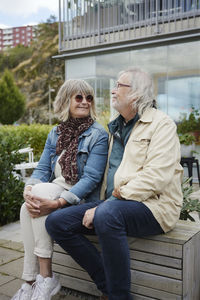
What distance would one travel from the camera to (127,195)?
79.7 inches

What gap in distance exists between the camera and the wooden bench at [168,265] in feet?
6.39

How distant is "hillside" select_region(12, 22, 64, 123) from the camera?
33875 mm

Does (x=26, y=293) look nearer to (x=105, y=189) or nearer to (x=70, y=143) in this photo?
(x=105, y=189)

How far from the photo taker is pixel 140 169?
2.14 m

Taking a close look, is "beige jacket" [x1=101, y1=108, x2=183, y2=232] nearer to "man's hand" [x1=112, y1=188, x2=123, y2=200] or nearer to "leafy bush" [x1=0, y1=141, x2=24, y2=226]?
"man's hand" [x1=112, y1=188, x2=123, y2=200]

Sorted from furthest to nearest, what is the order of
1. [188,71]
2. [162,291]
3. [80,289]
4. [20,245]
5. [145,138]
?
[188,71] → [20,245] → [80,289] → [145,138] → [162,291]

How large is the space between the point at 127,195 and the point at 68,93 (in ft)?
3.31

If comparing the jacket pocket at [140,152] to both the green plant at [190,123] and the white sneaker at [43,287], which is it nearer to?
the white sneaker at [43,287]

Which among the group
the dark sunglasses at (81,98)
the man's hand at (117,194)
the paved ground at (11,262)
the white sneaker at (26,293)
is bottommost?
A: the paved ground at (11,262)

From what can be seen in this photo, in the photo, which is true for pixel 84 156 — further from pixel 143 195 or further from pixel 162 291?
pixel 162 291

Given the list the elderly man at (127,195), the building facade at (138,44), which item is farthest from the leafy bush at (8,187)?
the building facade at (138,44)

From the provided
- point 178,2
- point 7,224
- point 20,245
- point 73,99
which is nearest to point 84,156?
point 73,99

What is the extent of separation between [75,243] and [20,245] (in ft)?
5.44

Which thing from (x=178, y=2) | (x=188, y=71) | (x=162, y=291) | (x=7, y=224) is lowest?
(x=7, y=224)
